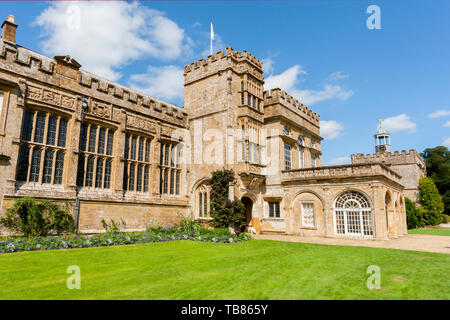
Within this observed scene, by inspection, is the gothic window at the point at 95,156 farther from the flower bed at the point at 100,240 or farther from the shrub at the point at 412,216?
the shrub at the point at 412,216

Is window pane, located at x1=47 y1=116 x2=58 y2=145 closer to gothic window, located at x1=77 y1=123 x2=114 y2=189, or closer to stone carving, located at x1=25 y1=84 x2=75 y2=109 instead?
stone carving, located at x1=25 y1=84 x2=75 y2=109

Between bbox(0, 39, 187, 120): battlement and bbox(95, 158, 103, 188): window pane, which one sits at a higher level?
bbox(0, 39, 187, 120): battlement

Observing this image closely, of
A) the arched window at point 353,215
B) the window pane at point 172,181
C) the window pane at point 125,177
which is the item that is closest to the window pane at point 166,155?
the window pane at point 172,181

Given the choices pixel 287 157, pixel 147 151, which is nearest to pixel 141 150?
pixel 147 151

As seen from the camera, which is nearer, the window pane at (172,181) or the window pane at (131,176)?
the window pane at (131,176)

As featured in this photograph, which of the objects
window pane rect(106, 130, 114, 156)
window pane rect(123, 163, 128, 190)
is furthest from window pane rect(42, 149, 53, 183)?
window pane rect(123, 163, 128, 190)

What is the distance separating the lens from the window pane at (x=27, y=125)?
1418cm

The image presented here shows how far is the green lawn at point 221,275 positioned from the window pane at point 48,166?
17.2 feet

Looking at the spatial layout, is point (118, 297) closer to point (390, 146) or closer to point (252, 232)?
point (252, 232)

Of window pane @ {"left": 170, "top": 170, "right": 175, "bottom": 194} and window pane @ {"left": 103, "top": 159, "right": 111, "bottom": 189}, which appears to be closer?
window pane @ {"left": 103, "top": 159, "right": 111, "bottom": 189}

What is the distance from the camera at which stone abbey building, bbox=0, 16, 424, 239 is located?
14439mm

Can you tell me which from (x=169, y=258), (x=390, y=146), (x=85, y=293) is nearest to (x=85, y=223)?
(x=169, y=258)

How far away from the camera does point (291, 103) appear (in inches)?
1008

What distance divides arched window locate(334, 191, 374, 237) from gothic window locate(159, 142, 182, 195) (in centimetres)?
1224
